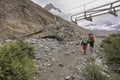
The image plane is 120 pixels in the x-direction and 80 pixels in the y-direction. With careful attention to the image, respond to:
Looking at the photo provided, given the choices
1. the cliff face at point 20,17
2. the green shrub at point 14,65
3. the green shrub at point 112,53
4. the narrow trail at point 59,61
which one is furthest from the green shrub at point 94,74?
the cliff face at point 20,17

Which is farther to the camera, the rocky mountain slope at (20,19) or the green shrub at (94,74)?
the rocky mountain slope at (20,19)

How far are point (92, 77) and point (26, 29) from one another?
105ft

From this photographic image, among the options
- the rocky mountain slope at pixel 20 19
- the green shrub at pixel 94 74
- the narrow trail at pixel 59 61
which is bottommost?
the green shrub at pixel 94 74

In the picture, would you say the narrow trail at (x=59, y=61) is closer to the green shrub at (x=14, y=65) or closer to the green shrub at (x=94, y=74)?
the green shrub at (x=94, y=74)

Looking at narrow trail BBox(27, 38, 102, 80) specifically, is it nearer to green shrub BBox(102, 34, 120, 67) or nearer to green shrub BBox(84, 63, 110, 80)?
green shrub BBox(84, 63, 110, 80)

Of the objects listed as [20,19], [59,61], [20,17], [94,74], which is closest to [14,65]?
[94,74]

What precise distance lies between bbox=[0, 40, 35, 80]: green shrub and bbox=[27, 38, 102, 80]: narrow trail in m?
1.46

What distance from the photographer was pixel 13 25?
50.0m

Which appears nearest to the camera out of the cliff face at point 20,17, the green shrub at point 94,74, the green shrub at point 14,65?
the green shrub at point 14,65

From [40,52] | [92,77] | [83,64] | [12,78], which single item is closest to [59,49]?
[40,52]

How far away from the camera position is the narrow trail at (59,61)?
21297 millimetres

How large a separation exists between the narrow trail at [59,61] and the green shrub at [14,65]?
1.46 meters

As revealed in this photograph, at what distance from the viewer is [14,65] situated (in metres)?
18.2

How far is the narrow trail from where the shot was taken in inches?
838
